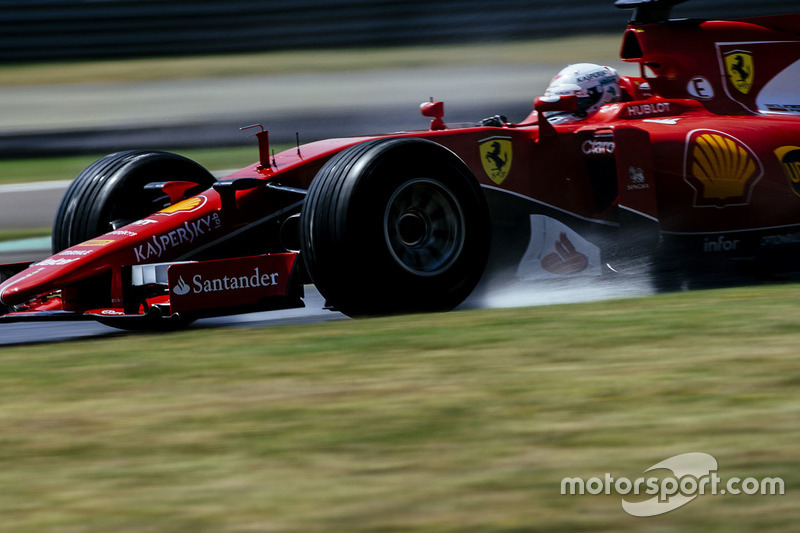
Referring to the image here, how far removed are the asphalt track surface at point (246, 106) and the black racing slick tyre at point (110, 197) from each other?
23.1 feet

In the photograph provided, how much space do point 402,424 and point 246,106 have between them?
13151 millimetres

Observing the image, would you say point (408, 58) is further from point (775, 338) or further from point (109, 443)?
point (109, 443)

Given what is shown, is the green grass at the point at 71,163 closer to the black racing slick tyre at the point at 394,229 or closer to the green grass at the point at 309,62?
the green grass at the point at 309,62

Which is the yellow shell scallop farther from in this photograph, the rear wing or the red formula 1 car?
the rear wing

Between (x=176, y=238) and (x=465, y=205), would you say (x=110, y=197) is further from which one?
(x=465, y=205)

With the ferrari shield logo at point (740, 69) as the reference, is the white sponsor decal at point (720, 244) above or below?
below

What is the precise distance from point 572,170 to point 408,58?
1205 centimetres

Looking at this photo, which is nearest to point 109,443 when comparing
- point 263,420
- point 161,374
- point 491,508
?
point 263,420

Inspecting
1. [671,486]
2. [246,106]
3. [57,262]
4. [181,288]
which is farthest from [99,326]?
[246,106]

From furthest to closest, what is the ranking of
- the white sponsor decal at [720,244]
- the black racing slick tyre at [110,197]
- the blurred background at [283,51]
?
1. the blurred background at [283,51]
2. the white sponsor decal at [720,244]
3. the black racing slick tyre at [110,197]

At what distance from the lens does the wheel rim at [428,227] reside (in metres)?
5.27

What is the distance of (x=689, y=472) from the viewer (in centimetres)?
274

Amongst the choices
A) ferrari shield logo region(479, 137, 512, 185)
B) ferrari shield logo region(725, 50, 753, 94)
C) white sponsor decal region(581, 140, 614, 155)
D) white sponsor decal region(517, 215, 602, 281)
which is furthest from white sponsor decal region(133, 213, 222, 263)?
ferrari shield logo region(725, 50, 753, 94)

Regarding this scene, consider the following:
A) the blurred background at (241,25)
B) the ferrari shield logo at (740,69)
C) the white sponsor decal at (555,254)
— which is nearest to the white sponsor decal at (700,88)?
the ferrari shield logo at (740,69)
